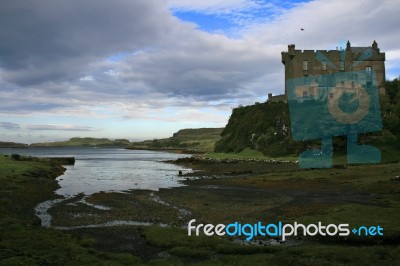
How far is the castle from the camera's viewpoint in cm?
10069

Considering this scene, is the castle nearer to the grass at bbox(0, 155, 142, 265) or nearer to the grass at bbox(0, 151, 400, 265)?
the grass at bbox(0, 151, 400, 265)

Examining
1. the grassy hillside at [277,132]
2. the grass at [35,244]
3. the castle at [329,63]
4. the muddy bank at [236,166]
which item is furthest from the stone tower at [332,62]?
the grass at [35,244]

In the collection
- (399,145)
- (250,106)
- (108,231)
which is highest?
(250,106)

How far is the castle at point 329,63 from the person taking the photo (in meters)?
101

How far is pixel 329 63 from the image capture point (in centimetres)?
10144

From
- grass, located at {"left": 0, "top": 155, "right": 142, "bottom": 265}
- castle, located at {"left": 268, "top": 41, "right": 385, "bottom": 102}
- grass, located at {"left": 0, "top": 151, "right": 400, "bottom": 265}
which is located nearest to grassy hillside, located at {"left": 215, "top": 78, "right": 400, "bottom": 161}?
castle, located at {"left": 268, "top": 41, "right": 385, "bottom": 102}

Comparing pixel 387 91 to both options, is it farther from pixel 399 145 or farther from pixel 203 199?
pixel 203 199

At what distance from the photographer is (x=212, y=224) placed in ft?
87.4

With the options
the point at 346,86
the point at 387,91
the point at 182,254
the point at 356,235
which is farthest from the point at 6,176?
the point at 387,91

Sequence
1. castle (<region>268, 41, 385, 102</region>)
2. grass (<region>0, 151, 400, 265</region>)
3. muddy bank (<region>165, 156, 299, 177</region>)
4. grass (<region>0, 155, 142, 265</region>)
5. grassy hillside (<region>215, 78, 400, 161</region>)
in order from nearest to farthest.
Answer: grass (<region>0, 155, 142, 265</region>), grass (<region>0, 151, 400, 265</region>), muddy bank (<region>165, 156, 299, 177</region>), grassy hillside (<region>215, 78, 400, 161</region>), castle (<region>268, 41, 385, 102</region>)

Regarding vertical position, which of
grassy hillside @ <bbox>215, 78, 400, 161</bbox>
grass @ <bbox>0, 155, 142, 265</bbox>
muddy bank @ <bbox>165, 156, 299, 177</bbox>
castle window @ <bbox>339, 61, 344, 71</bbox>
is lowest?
grass @ <bbox>0, 155, 142, 265</bbox>

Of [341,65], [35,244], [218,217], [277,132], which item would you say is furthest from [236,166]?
[35,244]

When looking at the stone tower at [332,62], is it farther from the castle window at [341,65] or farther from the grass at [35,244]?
the grass at [35,244]

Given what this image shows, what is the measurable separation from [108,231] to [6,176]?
33.1 m
